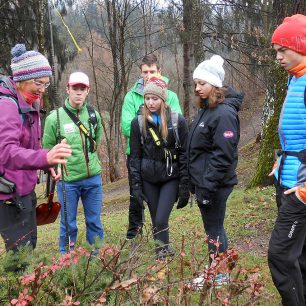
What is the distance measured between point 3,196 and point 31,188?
0.25m

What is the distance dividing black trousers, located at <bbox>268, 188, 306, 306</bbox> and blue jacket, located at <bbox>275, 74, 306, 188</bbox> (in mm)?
134

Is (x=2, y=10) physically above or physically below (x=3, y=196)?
above

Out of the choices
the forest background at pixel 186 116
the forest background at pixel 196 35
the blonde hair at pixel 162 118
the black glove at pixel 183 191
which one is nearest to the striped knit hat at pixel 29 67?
the forest background at pixel 186 116

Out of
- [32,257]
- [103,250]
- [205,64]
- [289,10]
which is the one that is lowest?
[32,257]

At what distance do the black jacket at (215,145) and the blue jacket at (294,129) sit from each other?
23.2 inches

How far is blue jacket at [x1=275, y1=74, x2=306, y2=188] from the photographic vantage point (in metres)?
2.81

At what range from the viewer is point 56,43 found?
1652 centimetres

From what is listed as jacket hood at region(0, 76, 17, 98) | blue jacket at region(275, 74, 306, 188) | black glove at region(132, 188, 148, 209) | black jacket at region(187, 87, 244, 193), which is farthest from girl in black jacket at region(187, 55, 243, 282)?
jacket hood at region(0, 76, 17, 98)

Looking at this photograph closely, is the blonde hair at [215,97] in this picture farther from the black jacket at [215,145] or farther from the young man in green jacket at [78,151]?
the young man in green jacket at [78,151]

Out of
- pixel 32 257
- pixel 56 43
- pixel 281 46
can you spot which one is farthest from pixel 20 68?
pixel 56 43

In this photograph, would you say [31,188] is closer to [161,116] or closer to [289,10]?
[161,116]

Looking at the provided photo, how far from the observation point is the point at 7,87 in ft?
9.91

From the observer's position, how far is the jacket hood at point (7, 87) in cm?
298

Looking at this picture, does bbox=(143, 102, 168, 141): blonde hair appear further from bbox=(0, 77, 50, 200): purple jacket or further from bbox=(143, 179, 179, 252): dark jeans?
bbox=(0, 77, 50, 200): purple jacket
